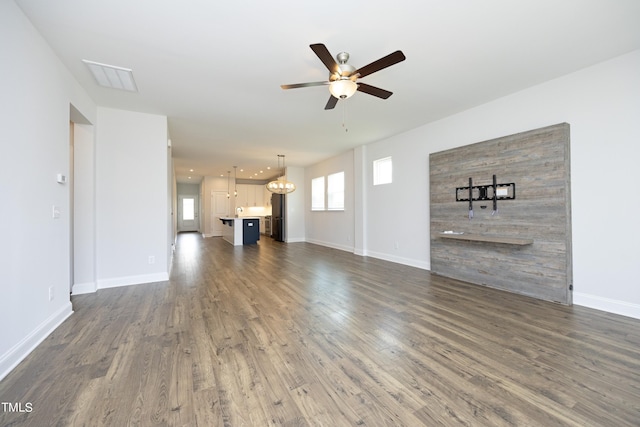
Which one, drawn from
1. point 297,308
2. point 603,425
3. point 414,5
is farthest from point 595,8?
Answer: point 297,308

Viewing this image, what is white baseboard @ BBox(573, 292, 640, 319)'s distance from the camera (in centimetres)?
277

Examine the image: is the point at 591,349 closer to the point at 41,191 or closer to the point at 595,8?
the point at 595,8

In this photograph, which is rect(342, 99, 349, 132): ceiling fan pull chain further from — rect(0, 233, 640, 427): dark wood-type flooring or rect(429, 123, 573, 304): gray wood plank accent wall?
rect(0, 233, 640, 427): dark wood-type flooring

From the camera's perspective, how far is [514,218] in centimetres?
367

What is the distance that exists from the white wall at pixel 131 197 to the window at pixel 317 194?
5.21 m

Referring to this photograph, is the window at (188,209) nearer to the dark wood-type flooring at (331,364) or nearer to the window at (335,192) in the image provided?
the window at (335,192)

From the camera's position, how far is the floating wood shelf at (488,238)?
3.45m

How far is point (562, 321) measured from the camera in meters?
2.70

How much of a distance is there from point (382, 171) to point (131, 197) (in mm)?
5013

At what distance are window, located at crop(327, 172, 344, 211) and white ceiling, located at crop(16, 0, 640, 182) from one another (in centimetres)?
371

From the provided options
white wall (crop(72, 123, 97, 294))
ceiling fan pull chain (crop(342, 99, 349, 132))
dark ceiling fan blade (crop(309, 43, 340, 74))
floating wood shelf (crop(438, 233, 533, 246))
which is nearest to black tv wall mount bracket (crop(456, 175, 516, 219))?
floating wood shelf (crop(438, 233, 533, 246))

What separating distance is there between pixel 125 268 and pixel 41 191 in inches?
83.0

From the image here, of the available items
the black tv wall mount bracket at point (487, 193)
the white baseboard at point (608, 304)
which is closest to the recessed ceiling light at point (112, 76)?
the black tv wall mount bracket at point (487, 193)

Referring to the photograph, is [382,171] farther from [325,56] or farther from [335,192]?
[325,56]
